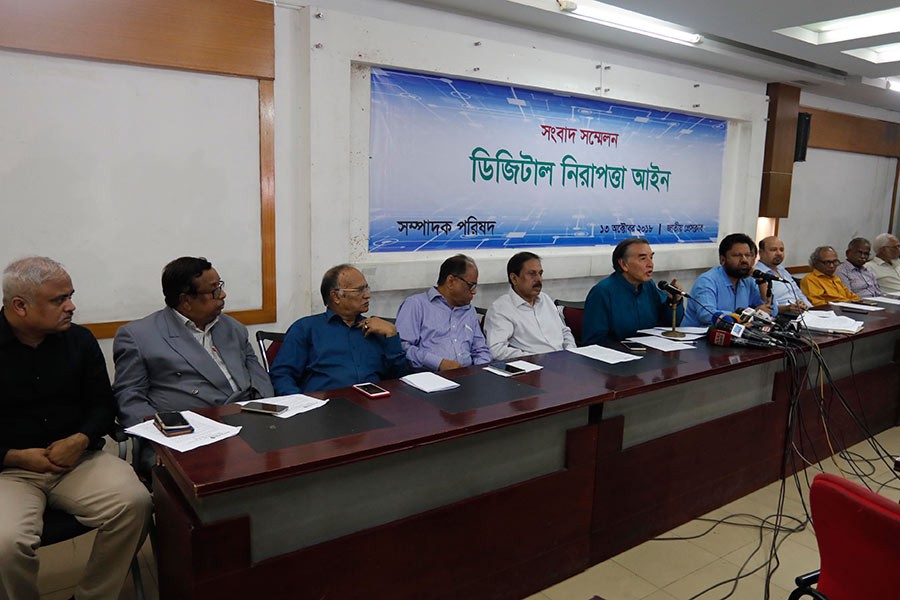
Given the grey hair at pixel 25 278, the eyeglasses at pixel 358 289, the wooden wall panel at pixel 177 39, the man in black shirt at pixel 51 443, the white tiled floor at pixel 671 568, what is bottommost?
the white tiled floor at pixel 671 568

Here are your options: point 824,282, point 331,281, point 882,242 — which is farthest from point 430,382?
point 882,242

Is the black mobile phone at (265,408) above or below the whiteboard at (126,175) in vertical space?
below

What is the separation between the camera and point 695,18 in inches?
152

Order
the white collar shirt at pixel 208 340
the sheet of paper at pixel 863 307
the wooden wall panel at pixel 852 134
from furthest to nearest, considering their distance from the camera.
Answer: the wooden wall panel at pixel 852 134 < the sheet of paper at pixel 863 307 < the white collar shirt at pixel 208 340

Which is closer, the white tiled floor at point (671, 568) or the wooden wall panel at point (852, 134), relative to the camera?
the white tiled floor at point (671, 568)

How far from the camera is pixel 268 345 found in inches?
115

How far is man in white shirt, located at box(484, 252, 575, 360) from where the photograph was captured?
3348mm

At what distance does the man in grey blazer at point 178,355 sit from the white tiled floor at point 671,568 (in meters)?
0.67

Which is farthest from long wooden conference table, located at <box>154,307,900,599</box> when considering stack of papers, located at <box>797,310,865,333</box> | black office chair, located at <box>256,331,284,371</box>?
black office chair, located at <box>256,331,284,371</box>

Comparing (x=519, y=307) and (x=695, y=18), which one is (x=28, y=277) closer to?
(x=519, y=307)

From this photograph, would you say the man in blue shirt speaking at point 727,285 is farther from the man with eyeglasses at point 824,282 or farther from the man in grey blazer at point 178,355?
the man in grey blazer at point 178,355

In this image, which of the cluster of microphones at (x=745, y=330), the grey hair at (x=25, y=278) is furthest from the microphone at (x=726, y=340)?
the grey hair at (x=25, y=278)

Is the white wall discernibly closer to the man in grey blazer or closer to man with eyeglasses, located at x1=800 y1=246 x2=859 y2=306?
the man in grey blazer

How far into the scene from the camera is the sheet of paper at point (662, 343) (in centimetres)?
299
